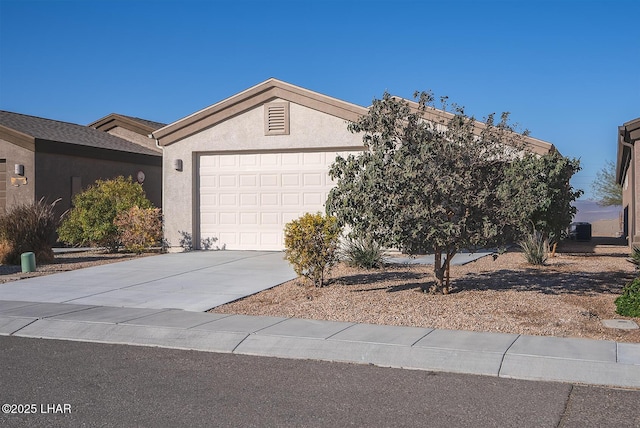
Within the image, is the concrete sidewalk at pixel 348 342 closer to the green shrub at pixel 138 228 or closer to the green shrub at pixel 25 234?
the green shrub at pixel 25 234

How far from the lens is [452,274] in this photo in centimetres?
1411

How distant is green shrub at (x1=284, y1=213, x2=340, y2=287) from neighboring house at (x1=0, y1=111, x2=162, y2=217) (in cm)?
1223

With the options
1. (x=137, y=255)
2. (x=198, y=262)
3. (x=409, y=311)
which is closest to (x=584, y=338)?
(x=409, y=311)

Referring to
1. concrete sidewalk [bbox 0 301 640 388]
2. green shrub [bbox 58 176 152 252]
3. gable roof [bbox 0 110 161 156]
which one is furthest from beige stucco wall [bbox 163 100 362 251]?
concrete sidewalk [bbox 0 301 640 388]

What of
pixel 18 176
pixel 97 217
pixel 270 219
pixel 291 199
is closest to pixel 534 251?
pixel 291 199

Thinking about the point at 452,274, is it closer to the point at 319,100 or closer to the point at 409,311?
the point at 409,311

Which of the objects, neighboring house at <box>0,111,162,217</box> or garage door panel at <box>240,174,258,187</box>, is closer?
garage door panel at <box>240,174,258,187</box>

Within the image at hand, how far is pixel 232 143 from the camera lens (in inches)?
778

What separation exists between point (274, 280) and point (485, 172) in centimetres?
489

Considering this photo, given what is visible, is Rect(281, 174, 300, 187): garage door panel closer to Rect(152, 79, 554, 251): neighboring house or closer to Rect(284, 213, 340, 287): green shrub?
Rect(152, 79, 554, 251): neighboring house

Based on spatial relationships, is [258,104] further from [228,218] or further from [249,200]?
[228,218]

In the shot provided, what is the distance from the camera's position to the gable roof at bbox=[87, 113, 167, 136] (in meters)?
30.6

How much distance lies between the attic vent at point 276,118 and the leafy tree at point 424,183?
8.37 m

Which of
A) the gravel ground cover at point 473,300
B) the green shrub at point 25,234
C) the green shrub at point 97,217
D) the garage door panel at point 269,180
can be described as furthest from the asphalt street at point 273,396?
the green shrub at point 97,217
